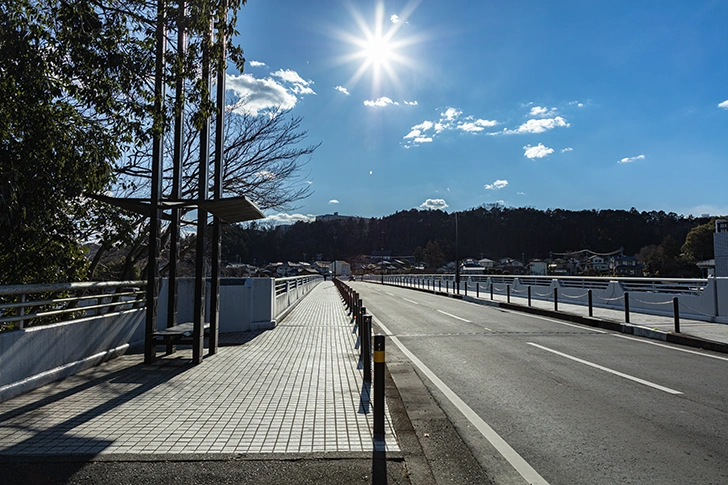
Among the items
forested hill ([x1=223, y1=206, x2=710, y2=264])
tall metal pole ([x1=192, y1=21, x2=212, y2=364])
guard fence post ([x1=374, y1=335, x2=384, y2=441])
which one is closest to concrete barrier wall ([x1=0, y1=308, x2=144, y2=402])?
tall metal pole ([x1=192, y1=21, x2=212, y2=364])

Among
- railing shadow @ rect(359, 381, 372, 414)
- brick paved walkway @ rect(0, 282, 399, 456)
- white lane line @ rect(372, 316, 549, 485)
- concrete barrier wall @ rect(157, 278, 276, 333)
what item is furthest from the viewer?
concrete barrier wall @ rect(157, 278, 276, 333)

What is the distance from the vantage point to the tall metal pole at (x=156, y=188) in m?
7.59

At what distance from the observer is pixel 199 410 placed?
5.38m

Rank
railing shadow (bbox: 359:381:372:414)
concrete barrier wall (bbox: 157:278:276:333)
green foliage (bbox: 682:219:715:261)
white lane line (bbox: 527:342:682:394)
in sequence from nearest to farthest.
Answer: railing shadow (bbox: 359:381:372:414) → white lane line (bbox: 527:342:682:394) → concrete barrier wall (bbox: 157:278:276:333) → green foliage (bbox: 682:219:715:261)

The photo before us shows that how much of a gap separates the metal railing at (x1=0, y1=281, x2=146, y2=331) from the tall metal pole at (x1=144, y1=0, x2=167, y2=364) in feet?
2.41

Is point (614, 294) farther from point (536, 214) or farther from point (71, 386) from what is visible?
point (536, 214)

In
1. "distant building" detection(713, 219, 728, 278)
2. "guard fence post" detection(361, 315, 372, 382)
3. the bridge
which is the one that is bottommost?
the bridge

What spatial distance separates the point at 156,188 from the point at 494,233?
12740 centimetres

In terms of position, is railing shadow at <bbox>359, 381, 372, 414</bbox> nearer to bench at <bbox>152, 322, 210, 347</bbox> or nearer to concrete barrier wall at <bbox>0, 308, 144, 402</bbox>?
bench at <bbox>152, 322, 210, 347</bbox>

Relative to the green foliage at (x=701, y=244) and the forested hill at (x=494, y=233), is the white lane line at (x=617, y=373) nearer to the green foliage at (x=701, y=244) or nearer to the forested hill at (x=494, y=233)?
the green foliage at (x=701, y=244)

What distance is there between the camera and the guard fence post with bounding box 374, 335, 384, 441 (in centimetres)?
458

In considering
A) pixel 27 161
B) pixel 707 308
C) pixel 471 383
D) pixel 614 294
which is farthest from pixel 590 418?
pixel 614 294

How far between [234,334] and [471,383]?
22.5ft

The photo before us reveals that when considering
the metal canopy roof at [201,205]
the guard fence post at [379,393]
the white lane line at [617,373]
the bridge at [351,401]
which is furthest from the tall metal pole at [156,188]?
the white lane line at [617,373]
